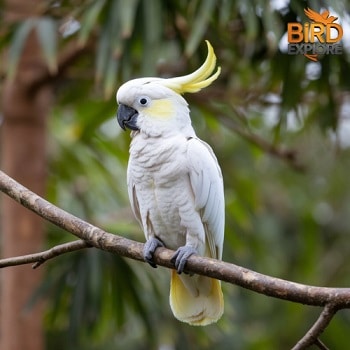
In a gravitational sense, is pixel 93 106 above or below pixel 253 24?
below

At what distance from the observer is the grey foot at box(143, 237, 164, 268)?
168 cm

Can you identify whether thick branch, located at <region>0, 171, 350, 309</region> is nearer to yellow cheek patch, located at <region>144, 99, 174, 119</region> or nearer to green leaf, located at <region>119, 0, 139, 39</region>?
yellow cheek patch, located at <region>144, 99, 174, 119</region>

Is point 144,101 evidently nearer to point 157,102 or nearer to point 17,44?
point 157,102

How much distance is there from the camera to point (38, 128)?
3.25m

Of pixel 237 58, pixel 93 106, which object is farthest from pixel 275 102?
pixel 93 106

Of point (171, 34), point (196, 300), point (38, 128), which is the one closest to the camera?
point (196, 300)

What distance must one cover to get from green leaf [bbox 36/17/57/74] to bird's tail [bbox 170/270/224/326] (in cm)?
103

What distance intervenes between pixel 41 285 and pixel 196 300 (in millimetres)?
1248

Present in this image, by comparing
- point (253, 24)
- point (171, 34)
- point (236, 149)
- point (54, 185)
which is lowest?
point (236, 149)

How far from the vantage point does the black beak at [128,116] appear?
6.01ft

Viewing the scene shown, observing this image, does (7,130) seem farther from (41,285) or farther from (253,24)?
(253,24)

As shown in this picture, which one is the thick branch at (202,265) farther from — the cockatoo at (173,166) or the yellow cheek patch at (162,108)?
the yellow cheek patch at (162,108)

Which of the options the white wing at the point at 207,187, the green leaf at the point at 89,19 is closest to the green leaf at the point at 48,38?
the green leaf at the point at 89,19

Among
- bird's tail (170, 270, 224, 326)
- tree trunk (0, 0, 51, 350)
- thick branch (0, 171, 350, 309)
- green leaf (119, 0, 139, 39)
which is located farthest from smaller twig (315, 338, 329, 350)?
tree trunk (0, 0, 51, 350)
